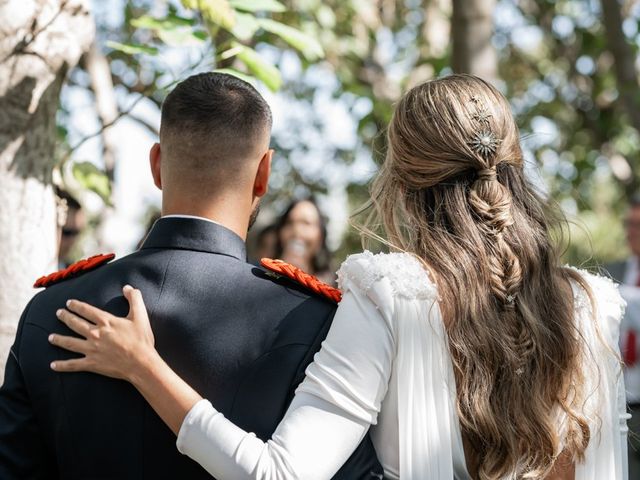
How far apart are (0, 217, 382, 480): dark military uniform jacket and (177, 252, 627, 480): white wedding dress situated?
0.23ft

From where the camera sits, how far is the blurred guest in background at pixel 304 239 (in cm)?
599

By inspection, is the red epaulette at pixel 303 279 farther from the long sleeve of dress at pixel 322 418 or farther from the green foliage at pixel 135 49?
the green foliage at pixel 135 49

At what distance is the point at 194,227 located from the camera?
82.4 inches

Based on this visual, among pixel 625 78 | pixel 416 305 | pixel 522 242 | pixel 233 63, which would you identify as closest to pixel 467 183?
pixel 522 242

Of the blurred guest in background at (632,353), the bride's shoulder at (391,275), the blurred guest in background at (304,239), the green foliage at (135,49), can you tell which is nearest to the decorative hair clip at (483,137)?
the bride's shoulder at (391,275)

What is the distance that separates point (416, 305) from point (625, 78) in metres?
5.36

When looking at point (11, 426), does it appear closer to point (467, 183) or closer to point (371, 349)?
point (371, 349)

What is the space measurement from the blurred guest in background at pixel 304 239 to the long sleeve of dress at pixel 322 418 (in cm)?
398

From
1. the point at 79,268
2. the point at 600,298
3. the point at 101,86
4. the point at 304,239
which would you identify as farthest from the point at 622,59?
the point at 79,268

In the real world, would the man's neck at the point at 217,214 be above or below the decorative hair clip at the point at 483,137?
below

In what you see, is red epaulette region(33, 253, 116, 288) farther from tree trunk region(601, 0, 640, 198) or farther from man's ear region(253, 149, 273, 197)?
tree trunk region(601, 0, 640, 198)

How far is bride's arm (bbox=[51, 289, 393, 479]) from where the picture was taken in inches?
73.4

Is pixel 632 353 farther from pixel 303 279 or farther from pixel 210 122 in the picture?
pixel 210 122

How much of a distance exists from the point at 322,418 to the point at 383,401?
186mm
